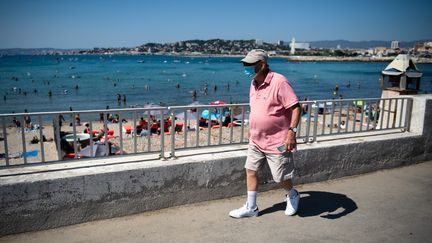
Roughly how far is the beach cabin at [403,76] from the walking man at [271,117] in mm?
7004

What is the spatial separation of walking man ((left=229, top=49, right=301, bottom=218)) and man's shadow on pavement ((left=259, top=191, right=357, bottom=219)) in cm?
70

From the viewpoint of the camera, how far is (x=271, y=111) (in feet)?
12.4


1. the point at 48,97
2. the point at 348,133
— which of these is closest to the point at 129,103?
the point at 48,97

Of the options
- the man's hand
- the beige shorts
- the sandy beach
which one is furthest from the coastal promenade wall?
the man's hand

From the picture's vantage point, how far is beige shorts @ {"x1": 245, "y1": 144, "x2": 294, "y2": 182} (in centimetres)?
388

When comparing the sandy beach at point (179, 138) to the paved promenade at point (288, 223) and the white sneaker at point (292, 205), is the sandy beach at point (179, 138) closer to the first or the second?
the paved promenade at point (288, 223)

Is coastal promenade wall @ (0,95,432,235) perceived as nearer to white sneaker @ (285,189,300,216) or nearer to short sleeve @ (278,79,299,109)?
white sneaker @ (285,189,300,216)

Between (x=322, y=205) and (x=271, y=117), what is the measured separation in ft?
5.69

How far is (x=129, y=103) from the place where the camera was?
40000 millimetres

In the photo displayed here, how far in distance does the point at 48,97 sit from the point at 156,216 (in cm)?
4464

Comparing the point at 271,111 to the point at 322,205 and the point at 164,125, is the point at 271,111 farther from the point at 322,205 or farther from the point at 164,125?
the point at 164,125

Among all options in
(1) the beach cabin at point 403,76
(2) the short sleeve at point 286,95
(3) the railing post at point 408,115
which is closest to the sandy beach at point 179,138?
(3) the railing post at point 408,115

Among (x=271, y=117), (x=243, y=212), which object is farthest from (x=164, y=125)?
(x=271, y=117)

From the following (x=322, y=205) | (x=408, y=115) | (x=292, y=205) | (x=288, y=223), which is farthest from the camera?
(x=408, y=115)
